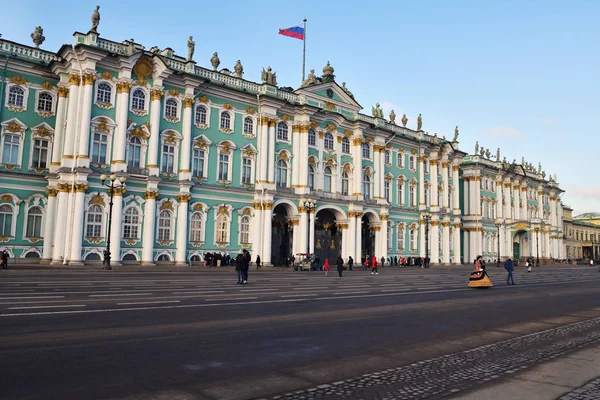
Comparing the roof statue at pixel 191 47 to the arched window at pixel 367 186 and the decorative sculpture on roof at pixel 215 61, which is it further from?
the arched window at pixel 367 186

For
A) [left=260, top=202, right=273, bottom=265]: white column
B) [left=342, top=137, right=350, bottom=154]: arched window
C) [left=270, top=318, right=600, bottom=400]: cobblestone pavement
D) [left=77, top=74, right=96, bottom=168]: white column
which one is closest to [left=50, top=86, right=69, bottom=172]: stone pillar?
[left=77, top=74, right=96, bottom=168]: white column

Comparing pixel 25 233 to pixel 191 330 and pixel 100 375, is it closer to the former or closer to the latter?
pixel 191 330

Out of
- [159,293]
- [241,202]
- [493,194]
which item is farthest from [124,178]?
[493,194]

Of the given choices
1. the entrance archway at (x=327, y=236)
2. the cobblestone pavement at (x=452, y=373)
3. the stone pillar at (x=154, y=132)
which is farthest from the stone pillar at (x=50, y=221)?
the cobblestone pavement at (x=452, y=373)

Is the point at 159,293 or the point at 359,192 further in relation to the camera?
the point at 359,192

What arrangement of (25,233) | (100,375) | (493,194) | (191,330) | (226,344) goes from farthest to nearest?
(493,194) → (25,233) → (191,330) → (226,344) → (100,375)

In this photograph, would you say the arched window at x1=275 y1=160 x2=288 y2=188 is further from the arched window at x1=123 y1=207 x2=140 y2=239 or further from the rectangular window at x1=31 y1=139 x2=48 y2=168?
the rectangular window at x1=31 y1=139 x2=48 y2=168

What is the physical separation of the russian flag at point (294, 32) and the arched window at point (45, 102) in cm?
2294

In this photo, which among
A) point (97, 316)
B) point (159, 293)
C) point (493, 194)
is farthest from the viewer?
point (493, 194)

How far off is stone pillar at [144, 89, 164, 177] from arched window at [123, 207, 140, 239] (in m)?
3.49

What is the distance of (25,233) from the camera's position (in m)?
35.0

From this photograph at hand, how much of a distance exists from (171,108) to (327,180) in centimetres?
1895

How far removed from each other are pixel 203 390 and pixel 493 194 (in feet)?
269

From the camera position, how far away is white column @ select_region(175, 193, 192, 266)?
39.6m
